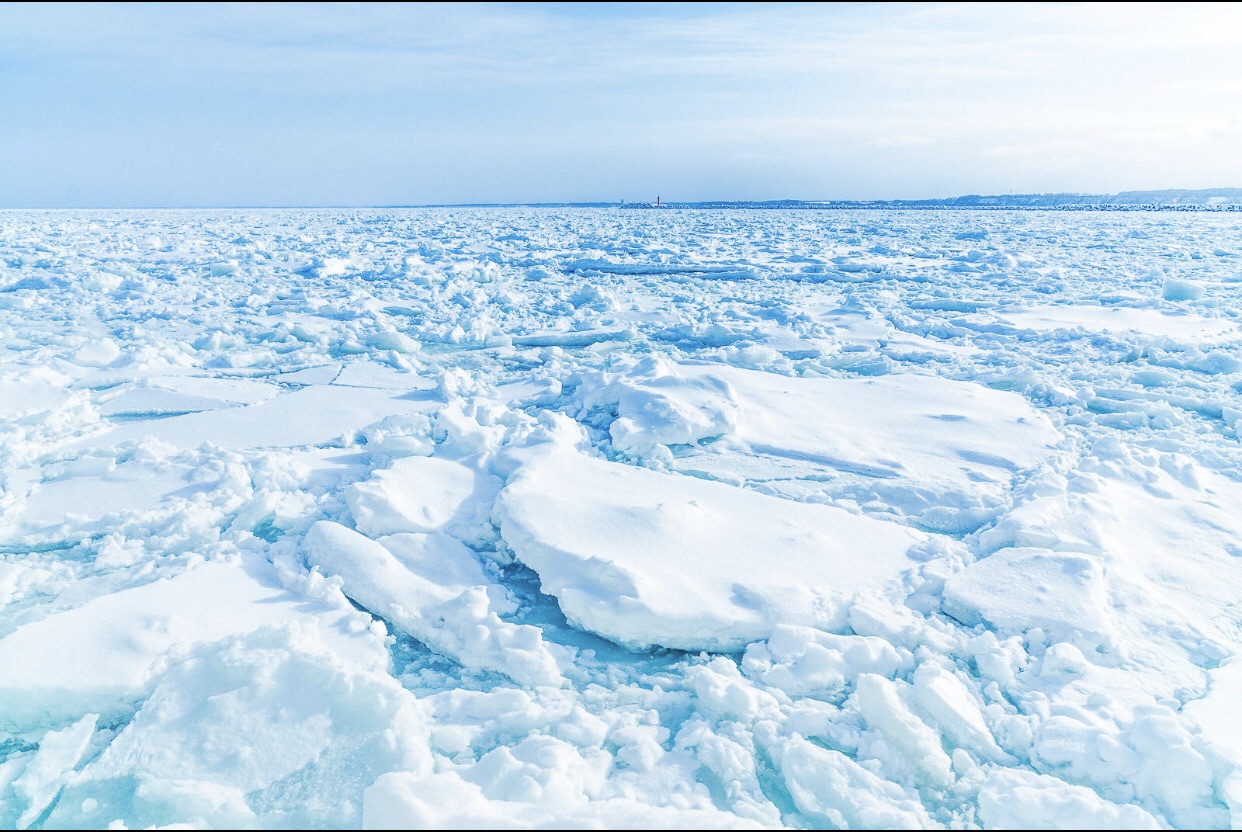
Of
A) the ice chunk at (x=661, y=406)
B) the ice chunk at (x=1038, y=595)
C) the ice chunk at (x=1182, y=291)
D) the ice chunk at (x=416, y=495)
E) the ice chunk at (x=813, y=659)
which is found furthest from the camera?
the ice chunk at (x=1182, y=291)

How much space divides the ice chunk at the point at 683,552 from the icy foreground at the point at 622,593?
14mm

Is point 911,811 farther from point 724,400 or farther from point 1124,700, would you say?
point 724,400

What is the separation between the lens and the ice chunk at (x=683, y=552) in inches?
93.4

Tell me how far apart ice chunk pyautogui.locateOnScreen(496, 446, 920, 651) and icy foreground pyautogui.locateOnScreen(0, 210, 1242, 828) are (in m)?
0.01

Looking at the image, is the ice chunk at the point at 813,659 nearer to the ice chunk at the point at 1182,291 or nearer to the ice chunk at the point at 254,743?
the ice chunk at the point at 254,743

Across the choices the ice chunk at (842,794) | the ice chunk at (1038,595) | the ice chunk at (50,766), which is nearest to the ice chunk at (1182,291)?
the ice chunk at (1038,595)

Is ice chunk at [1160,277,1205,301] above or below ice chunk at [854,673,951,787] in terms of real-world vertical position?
above

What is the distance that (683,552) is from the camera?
2.77 meters

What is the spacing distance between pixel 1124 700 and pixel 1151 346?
18.6 feet

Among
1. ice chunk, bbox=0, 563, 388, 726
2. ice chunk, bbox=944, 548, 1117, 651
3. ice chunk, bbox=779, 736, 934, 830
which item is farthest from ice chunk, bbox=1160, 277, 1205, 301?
ice chunk, bbox=0, 563, 388, 726

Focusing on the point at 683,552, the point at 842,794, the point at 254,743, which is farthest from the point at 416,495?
the point at 842,794

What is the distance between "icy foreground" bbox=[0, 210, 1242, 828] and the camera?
1778 millimetres

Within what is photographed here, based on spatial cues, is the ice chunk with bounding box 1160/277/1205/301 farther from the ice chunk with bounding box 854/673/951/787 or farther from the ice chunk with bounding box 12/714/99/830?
the ice chunk with bounding box 12/714/99/830

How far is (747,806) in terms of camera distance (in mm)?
1747
